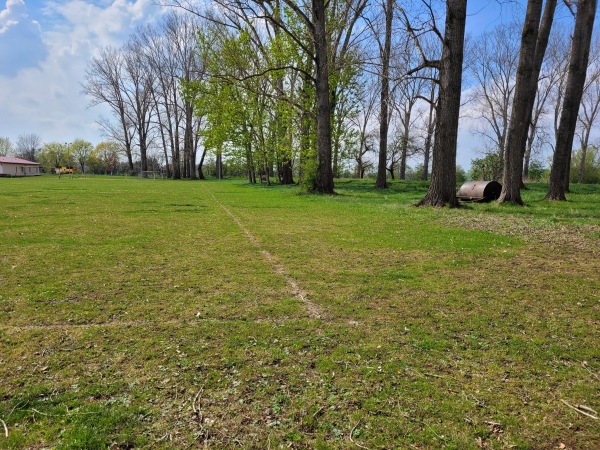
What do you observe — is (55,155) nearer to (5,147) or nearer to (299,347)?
(5,147)

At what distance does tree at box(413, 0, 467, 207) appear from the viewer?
37.3 ft

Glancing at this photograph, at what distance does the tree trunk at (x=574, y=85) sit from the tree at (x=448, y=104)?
4.63 m

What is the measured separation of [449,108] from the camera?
11773mm

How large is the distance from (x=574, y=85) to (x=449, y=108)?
18.7 feet

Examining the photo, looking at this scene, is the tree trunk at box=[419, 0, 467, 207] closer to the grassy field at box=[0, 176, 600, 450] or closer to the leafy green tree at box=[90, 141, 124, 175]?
the grassy field at box=[0, 176, 600, 450]

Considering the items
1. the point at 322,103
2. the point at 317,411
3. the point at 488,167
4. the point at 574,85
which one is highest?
the point at 322,103

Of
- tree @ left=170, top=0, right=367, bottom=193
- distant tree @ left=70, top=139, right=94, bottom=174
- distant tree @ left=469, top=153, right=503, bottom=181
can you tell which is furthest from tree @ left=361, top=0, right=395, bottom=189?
distant tree @ left=70, top=139, right=94, bottom=174

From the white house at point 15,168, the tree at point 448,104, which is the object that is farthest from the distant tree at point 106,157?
the tree at point 448,104

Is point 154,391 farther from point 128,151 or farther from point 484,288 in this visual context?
point 128,151

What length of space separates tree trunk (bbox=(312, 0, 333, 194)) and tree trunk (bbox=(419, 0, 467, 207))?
6601 millimetres

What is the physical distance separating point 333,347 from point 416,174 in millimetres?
51992

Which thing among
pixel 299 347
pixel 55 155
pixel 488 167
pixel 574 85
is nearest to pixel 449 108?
pixel 574 85

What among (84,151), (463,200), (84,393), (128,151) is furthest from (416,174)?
(84,151)

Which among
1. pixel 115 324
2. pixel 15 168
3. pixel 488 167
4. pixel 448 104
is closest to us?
pixel 115 324
